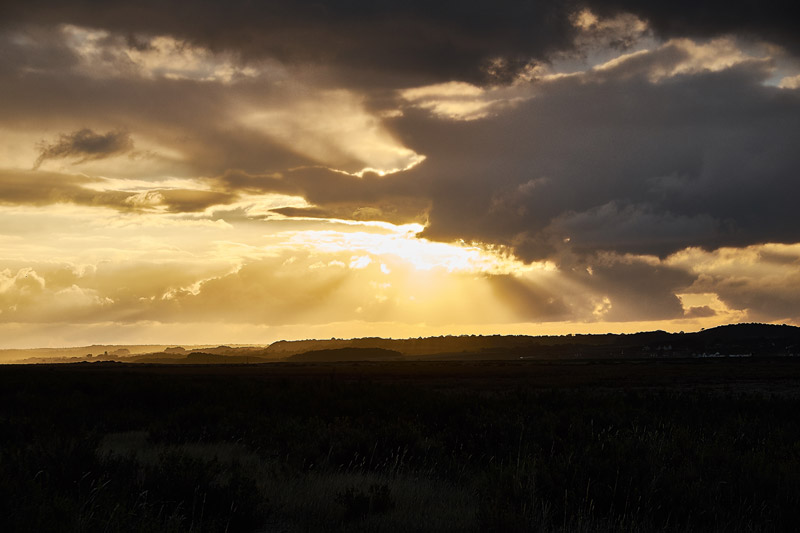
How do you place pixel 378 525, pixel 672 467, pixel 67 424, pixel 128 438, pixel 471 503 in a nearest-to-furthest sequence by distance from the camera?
pixel 378 525 → pixel 471 503 → pixel 672 467 → pixel 128 438 → pixel 67 424

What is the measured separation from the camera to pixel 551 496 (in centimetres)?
832

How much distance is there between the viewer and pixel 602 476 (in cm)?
892

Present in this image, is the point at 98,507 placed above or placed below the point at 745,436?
above

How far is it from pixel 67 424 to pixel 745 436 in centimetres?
1869

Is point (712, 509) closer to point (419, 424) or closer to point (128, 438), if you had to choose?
point (419, 424)

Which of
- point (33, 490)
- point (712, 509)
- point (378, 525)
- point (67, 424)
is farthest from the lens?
point (67, 424)

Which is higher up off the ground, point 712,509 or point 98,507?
point 98,507

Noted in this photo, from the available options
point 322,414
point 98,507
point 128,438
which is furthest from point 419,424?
point 98,507

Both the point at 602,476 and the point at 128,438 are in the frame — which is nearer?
the point at 602,476

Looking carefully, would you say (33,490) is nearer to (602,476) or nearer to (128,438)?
(602,476)

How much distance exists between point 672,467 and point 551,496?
272 cm

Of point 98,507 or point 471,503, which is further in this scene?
point 471,503

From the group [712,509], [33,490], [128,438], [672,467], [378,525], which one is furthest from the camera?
[128,438]

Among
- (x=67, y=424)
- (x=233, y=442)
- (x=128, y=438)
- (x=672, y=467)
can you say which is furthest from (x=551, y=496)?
(x=67, y=424)
